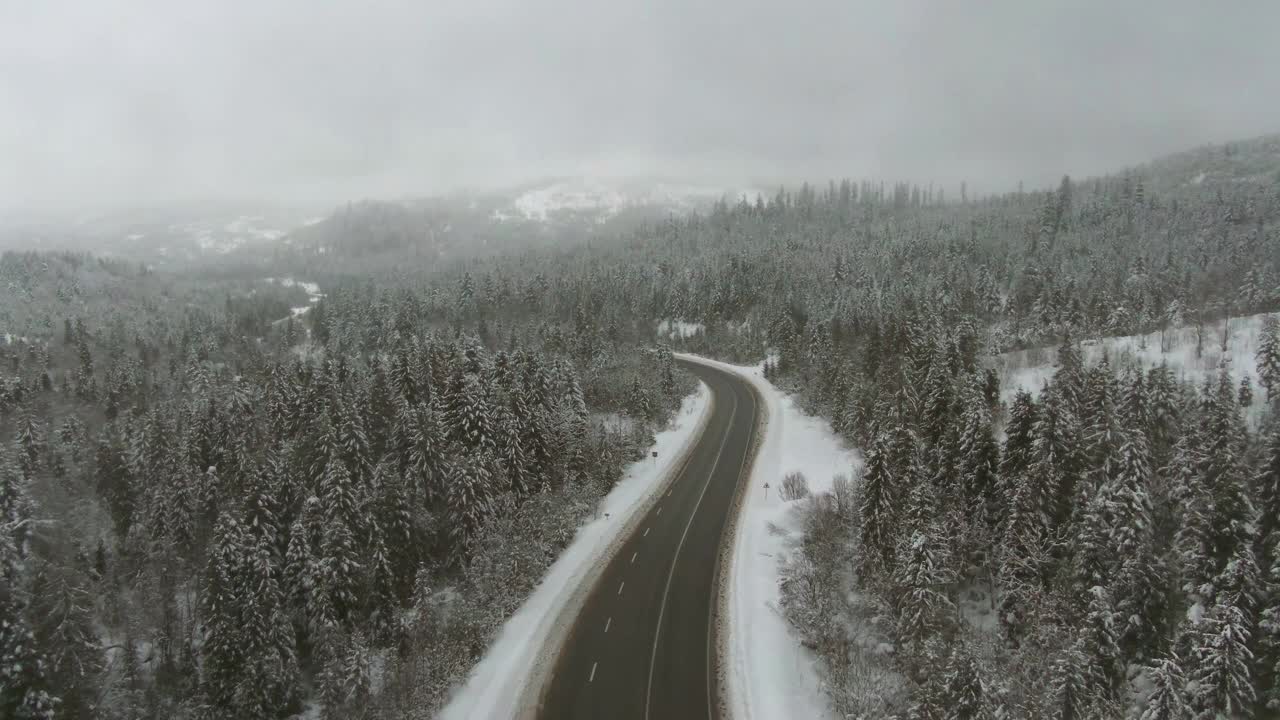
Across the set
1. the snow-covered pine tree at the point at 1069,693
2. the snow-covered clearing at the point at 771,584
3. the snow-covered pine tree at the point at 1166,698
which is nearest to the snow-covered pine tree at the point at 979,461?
the snow-covered clearing at the point at 771,584

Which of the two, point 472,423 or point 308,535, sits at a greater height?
point 472,423

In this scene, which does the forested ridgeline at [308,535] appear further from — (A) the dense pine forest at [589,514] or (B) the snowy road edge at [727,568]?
(B) the snowy road edge at [727,568]

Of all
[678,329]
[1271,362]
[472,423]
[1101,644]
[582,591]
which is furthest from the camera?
[678,329]

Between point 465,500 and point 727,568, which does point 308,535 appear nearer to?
point 465,500

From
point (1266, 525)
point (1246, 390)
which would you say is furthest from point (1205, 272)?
point (1266, 525)

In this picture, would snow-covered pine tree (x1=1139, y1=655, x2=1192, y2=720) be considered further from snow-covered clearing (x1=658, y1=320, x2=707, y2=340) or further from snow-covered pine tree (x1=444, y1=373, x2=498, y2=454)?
snow-covered clearing (x1=658, y1=320, x2=707, y2=340)

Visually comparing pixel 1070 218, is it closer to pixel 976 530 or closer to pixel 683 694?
pixel 976 530

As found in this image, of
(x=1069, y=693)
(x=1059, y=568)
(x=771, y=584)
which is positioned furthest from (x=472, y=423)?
(x=1059, y=568)
